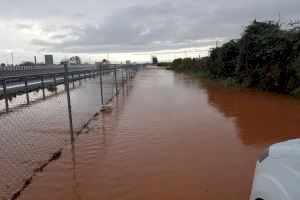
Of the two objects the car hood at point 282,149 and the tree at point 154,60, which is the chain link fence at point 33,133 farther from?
the tree at point 154,60

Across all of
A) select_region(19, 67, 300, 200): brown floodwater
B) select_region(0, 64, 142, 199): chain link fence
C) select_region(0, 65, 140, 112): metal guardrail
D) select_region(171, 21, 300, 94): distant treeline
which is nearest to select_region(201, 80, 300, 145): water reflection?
select_region(19, 67, 300, 200): brown floodwater

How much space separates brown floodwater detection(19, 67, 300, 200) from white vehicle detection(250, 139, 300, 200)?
2151 mm

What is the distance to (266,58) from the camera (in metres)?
21.6

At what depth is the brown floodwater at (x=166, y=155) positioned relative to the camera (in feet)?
19.6

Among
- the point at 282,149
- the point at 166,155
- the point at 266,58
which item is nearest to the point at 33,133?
the point at 166,155

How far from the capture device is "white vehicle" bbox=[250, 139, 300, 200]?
2.94 m

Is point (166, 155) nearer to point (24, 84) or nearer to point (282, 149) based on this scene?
point (282, 149)

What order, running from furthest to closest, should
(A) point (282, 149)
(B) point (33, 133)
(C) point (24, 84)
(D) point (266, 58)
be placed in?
(D) point (266, 58), (C) point (24, 84), (B) point (33, 133), (A) point (282, 149)

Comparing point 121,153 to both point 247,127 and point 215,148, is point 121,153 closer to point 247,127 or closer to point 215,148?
point 215,148

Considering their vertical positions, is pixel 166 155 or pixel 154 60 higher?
pixel 166 155

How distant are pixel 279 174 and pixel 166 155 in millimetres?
4760

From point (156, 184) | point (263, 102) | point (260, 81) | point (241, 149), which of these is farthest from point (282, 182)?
point (260, 81)

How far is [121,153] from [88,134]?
2.41m

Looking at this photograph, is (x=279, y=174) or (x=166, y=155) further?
(x=166, y=155)
